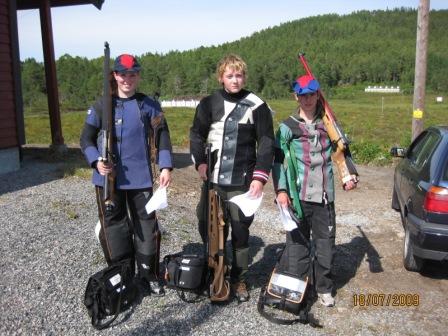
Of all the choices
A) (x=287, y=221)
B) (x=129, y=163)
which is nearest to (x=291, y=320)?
(x=287, y=221)

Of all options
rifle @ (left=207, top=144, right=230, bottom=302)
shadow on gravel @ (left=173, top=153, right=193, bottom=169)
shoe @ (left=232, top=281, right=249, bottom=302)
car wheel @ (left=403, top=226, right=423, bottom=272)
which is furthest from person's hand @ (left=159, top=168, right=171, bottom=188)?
shadow on gravel @ (left=173, top=153, right=193, bottom=169)

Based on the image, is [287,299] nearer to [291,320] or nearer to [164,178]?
[291,320]

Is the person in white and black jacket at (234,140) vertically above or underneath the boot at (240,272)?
above

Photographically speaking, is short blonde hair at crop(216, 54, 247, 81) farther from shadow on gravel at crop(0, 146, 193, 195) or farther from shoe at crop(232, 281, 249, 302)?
shadow on gravel at crop(0, 146, 193, 195)

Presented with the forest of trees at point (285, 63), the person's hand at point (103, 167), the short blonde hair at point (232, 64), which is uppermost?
the forest of trees at point (285, 63)

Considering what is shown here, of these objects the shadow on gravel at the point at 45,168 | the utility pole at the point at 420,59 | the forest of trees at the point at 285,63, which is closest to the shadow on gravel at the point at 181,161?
the shadow on gravel at the point at 45,168

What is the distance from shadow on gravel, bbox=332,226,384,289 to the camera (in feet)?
16.6

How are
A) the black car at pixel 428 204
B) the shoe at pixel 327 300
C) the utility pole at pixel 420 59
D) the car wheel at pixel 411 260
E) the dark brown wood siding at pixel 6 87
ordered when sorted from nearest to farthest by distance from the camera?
the shoe at pixel 327 300 → the black car at pixel 428 204 → the car wheel at pixel 411 260 → the dark brown wood siding at pixel 6 87 → the utility pole at pixel 420 59

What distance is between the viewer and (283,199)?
3.93 m

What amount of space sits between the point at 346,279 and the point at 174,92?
115426 mm

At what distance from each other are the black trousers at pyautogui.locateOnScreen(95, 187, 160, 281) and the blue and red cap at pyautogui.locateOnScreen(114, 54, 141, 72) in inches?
37.8

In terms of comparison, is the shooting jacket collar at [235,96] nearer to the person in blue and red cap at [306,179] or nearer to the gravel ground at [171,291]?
the person in blue and red cap at [306,179]

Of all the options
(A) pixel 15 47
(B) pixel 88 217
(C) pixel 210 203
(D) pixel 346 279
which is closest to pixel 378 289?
(D) pixel 346 279

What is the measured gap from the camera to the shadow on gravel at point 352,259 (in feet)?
16.6
